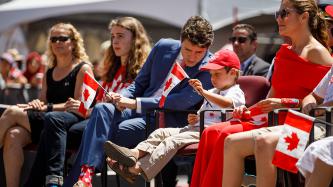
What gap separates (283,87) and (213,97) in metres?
0.52

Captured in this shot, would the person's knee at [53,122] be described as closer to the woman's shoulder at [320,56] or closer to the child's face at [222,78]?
the child's face at [222,78]

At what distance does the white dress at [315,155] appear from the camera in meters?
4.59

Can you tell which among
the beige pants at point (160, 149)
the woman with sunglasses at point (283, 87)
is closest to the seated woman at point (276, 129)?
the woman with sunglasses at point (283, 87)

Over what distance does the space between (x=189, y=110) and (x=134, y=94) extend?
2.86 ft

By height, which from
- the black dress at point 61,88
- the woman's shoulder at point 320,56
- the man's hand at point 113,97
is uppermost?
the woman's shoulder at point 320,56

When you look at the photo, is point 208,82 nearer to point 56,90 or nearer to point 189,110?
point 189,110

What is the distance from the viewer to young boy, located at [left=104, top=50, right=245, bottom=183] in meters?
5.83

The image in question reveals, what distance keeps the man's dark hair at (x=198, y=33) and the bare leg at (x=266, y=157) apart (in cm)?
160

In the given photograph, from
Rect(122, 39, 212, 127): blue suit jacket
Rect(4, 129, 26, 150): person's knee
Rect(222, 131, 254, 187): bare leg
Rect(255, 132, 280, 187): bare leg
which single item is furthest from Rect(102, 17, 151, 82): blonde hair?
Rect(255, 132, 280, 187): bare leg

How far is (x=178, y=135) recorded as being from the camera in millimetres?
5938

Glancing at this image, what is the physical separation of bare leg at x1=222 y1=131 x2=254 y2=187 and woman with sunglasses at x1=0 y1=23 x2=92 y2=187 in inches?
87.6

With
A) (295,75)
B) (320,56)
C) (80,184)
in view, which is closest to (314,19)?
(320,56)

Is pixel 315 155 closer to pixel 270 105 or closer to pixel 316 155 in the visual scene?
pixel 316 155

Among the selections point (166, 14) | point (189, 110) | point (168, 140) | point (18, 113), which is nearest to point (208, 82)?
point (189, 110)
